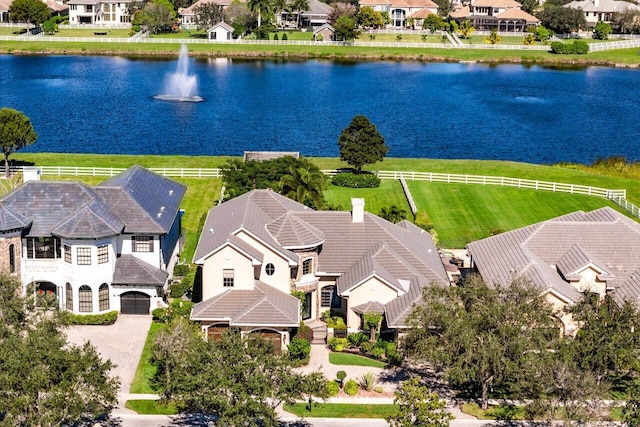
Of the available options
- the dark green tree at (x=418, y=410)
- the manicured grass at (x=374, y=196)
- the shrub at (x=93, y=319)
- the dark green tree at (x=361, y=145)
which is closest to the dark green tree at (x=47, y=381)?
the dark green tree at (x=418, y=410)

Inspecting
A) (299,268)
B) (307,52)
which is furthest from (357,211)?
(307,52)

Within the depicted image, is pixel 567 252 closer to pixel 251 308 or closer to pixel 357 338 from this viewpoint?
pixel 357 338

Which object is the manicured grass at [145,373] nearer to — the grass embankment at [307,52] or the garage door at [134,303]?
the garage door at [134,303]

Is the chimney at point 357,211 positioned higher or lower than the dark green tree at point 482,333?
higher

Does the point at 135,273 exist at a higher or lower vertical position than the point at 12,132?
lower

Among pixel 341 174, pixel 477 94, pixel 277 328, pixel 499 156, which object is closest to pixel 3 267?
pixel 277 328

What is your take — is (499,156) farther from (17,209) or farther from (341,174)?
(17,209)
